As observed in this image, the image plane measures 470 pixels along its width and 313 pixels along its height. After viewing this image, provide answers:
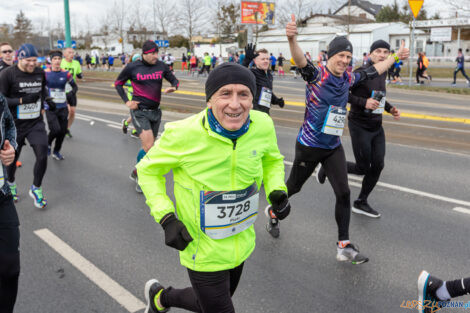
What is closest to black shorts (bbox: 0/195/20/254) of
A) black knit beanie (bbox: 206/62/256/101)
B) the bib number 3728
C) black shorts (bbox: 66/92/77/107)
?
the bib number 3728

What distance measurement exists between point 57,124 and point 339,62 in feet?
19.5

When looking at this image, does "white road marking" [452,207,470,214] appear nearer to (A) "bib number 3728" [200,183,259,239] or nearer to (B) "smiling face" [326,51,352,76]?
(B) "smiling face" [326,51,352,76]

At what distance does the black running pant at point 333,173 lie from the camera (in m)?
4.18

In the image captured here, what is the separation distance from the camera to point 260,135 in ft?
8.38

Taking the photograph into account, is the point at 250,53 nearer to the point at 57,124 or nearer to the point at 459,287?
the point at 57,124

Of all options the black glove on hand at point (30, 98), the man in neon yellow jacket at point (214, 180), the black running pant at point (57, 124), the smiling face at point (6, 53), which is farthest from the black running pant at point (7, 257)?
the smiling face at point (6, 53)

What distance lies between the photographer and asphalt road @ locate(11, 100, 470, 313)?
354cm

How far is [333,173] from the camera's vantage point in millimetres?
4285

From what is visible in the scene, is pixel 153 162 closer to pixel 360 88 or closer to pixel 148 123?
pixel 360 88

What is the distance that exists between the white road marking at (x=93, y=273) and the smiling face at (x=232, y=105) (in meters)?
1.92

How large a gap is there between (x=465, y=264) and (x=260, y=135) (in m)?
2.84

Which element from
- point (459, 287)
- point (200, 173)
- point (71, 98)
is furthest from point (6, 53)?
point (459, 287)

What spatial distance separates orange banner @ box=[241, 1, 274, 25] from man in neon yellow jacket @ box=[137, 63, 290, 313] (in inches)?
1574

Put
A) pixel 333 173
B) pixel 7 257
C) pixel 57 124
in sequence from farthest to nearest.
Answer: pixel 57 124 → pixel 333 173 → pixel 7 257
